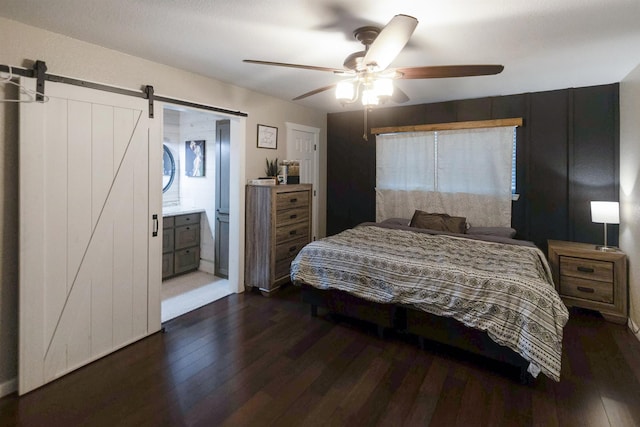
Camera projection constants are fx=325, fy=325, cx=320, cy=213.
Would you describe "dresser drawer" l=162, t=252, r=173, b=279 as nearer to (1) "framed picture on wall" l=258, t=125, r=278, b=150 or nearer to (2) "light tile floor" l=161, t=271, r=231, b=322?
(2) "light tile floor" l=161, t=271, r=231, b=322

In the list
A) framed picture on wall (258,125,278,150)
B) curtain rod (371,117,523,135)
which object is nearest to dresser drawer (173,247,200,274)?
framed picture on wall (258,125,278,150)

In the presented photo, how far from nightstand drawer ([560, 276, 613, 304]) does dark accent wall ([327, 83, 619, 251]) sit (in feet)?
2.23

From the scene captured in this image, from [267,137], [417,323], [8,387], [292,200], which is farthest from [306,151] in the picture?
[8,387]

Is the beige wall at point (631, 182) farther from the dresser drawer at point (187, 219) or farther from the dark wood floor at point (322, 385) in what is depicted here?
the dresser drawer at point (187, 219)

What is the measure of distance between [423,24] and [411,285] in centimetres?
181

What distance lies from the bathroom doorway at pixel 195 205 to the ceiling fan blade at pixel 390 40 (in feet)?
8.69

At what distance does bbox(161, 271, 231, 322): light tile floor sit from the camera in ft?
11.2

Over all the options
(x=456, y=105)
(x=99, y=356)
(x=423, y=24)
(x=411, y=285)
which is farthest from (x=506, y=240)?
(x=99, y=356)

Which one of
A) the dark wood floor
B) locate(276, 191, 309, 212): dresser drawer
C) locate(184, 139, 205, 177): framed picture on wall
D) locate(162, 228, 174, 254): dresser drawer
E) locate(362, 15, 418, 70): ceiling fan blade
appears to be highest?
locate(362, 15, 418, 70): ceiling fan blade

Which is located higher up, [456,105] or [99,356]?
[456,105]

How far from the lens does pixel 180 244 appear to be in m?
4.39

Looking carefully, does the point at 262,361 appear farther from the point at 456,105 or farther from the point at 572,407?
the point at 456,105

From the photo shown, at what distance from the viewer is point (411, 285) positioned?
99.0 inches

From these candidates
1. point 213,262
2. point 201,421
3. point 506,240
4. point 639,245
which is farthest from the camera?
point 213,262
